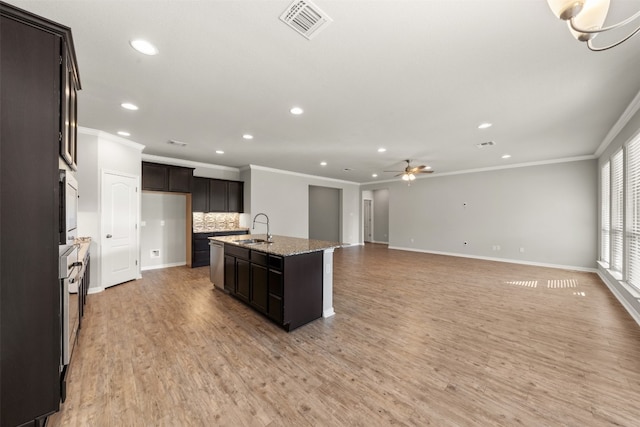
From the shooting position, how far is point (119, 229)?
15.5 ft

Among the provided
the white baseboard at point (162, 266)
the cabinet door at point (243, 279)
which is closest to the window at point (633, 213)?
the cabinet door at point (243, 279)

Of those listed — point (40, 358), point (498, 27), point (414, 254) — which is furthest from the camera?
point (414, 254)

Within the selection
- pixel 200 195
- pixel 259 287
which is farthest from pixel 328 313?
pixel 200 195

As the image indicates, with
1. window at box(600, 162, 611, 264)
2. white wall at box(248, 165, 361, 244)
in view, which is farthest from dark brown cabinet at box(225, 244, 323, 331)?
window at box(600, 162, 611, 264)

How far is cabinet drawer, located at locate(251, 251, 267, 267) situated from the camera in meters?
3.25

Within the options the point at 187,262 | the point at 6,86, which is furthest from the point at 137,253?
the point at 6,86

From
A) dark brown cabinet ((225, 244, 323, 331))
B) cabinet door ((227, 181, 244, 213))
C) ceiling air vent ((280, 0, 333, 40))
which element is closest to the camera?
ceiling air vent ((280, 0, 333, 40))

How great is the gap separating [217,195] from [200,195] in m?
0.46

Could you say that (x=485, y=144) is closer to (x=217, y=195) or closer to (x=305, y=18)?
(x=305, y=18)

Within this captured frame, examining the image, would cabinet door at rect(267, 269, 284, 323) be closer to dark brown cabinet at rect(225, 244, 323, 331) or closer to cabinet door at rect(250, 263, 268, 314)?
dark brown cabinet at rect(225, 244, 323, 331)

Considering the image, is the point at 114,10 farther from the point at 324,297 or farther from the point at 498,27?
the point at 324,297

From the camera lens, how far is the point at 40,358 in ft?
5.16

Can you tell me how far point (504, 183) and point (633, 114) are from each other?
4099mm

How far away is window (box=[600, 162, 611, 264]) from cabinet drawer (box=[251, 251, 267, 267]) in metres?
6.55
